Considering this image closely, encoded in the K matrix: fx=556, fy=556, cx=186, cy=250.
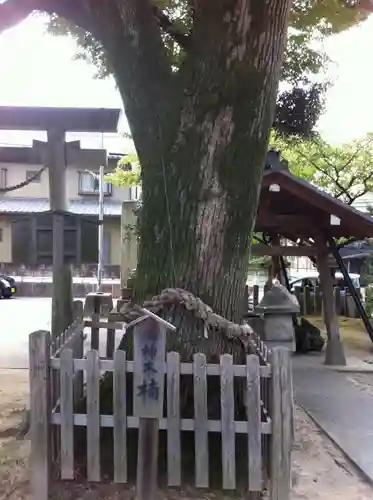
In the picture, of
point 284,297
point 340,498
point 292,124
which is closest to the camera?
point 340,498

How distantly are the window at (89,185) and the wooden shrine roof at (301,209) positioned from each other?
22.3 meters

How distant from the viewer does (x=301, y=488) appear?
4371 millimetres

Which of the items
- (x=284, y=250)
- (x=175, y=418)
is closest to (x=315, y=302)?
(x=284, y=250)

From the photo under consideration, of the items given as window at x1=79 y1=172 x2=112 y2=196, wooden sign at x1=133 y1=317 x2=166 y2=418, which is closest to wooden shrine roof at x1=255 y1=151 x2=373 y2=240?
wooden sign at x1=133 y1=317 x2=166 y2=418

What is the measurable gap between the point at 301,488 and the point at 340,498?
Answer: 31 centimetres

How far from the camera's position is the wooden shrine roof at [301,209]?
9.48 m

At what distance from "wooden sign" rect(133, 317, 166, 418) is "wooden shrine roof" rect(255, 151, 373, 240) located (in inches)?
243

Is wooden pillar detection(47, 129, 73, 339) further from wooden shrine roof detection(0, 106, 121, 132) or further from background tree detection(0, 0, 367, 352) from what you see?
background tree detection(0, 0, 367, 352)

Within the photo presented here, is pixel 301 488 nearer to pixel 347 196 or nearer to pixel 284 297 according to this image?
pixel 284 297

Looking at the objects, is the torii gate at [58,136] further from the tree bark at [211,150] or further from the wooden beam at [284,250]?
the wooden beam at [284,250]

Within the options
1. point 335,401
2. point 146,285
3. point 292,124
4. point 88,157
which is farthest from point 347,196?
point 146,285

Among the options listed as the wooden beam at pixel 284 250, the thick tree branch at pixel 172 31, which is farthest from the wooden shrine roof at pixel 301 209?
the thick tree branch at pixel 172 31

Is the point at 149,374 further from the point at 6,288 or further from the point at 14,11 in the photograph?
the point at 6,288

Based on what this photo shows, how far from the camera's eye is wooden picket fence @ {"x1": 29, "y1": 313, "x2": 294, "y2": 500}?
147 inches
